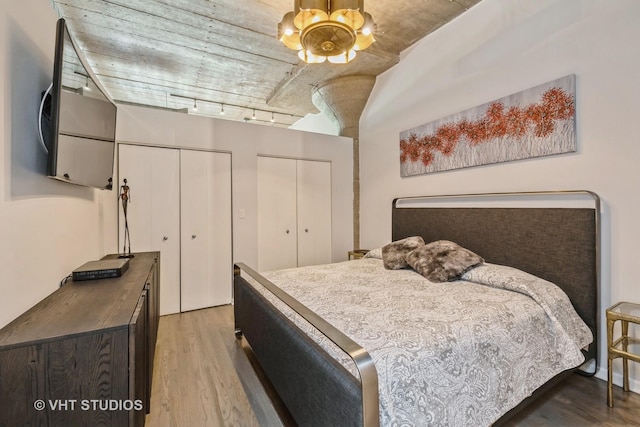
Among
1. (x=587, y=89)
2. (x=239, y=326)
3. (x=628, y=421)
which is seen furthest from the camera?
(x=239, y=326)

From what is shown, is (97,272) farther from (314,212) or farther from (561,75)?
(561,75)

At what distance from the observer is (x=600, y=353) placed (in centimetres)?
205

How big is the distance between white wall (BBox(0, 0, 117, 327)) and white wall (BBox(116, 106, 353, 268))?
1.43m

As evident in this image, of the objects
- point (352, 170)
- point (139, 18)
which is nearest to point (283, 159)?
point (352, 170)

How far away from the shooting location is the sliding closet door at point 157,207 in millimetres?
3213

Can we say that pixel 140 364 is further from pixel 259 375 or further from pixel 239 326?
pixel 239 326

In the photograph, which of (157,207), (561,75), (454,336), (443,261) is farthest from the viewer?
(157,207)

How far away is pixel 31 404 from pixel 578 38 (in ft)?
12.2

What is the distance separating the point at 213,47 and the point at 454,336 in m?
3.69

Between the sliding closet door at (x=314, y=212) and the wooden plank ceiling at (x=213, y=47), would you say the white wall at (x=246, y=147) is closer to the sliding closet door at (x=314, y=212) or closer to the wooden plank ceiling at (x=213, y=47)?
the sliding closet door at (x=314, y=212)

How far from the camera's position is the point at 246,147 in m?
3.82

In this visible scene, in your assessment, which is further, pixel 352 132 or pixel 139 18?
pixel 352 132

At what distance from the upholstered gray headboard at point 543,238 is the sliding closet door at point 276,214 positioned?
2.04 metres

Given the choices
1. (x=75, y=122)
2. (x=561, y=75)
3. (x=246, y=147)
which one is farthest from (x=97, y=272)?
(x=561, y=75)
